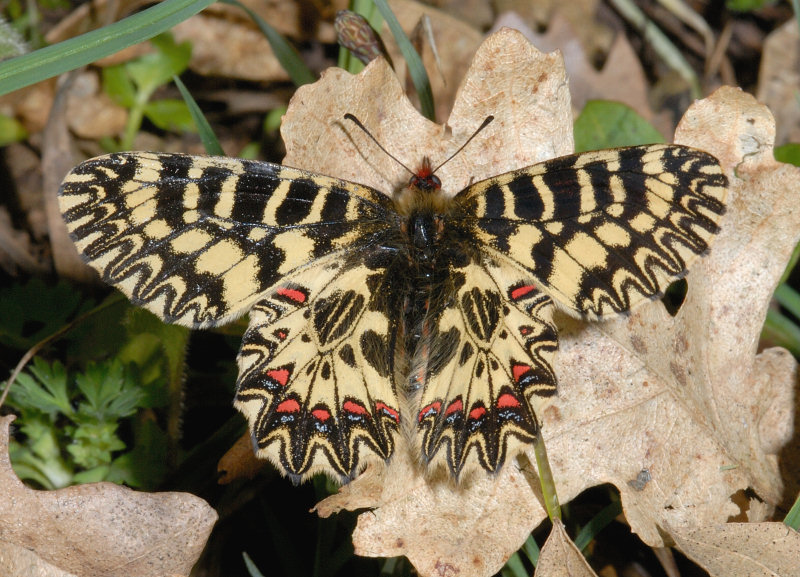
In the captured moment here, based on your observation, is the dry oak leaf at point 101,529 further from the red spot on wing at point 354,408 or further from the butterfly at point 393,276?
the red spot on wing at point 354,408

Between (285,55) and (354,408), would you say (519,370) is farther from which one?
(285,55)

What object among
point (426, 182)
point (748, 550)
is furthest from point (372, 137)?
point (748, 550)

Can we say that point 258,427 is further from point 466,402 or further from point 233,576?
point 233,576

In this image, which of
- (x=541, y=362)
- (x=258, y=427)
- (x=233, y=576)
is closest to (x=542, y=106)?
(x=541, y=362)

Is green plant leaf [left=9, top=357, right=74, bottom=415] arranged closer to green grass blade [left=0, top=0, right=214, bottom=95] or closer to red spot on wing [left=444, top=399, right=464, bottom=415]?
green grass blade [left=0, top=0, right=214, bottom=95]

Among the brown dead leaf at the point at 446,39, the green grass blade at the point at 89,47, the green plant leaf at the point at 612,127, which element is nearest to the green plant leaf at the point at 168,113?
the brown dead leaf at the point at 446,39

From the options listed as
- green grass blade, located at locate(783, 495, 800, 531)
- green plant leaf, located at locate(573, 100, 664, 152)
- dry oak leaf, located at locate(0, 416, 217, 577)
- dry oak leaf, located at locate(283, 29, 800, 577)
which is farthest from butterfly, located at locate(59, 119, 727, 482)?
green plant leaf, located at locate(573, 100, 664, 152)
